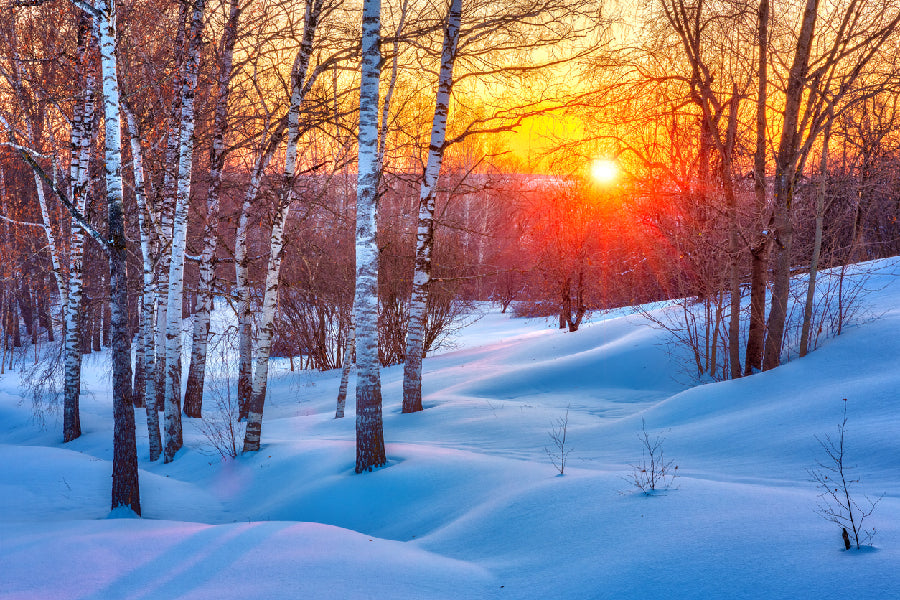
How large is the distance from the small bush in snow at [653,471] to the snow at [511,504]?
11cm

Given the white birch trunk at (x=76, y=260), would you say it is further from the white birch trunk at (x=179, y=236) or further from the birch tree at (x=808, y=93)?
the birch tree at (x=808, y=93)

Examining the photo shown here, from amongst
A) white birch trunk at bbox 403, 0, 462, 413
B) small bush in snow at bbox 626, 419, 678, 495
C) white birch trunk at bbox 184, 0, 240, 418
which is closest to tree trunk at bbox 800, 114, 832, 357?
small bush in snow at bbox 626, 419, 678, 495

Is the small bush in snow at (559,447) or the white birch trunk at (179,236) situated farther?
the white birch trunk at (179,236)

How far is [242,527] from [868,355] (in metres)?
7.87

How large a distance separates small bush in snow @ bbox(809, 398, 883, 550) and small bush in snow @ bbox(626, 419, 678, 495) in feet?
3.57

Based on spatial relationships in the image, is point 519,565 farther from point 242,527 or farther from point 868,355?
point 868,355

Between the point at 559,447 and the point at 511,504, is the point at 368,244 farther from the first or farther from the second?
the point at 559,447

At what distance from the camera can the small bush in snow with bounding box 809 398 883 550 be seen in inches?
125

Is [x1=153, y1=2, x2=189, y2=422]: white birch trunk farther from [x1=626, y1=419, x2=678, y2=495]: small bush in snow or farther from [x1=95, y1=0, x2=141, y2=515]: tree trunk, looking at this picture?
[x1=626, y1=419, x2=678, y2=495]: small bush in snow

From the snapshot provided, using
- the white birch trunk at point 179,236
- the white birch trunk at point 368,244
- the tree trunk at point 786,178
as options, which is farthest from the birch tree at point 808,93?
the white birch trunk at point 179,236

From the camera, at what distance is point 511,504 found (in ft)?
16.1

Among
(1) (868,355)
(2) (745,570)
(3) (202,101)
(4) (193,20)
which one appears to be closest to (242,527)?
(2) (745,570)

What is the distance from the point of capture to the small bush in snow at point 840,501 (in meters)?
3.18

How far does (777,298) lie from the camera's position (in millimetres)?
8922
